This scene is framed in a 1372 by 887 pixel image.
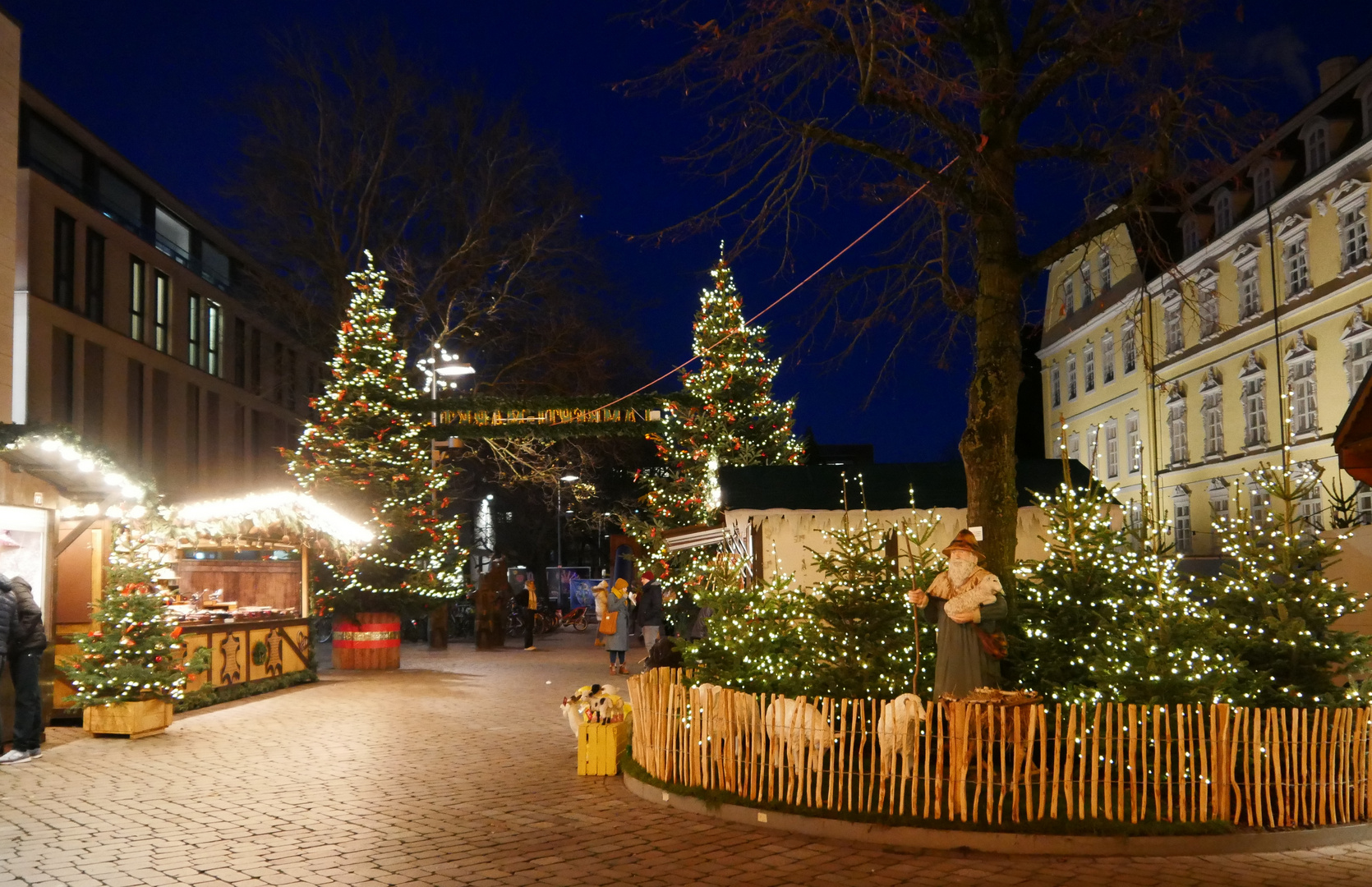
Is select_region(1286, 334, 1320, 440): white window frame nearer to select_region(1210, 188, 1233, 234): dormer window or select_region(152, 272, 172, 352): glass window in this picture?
select_region(1210, 188, 1233, 234): dormer window

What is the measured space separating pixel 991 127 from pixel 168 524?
11.1m

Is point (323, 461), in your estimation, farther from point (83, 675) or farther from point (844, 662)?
point (844, 662)

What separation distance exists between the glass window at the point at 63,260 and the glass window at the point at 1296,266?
1335 inches

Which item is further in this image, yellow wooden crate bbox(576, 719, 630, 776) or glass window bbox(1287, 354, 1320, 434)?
glass window bbox(1287, 354, 1320, 434)

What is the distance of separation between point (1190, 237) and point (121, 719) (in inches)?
1370

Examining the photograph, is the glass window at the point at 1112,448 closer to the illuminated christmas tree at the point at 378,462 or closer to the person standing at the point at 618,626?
the illuminated christmas tree at the point at 378,462

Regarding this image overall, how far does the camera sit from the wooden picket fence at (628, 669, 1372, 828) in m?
7.92

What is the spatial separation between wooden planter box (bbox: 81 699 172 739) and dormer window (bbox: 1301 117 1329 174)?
2855cm

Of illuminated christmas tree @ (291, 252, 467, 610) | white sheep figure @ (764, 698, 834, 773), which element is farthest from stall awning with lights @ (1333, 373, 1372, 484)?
illuminated christmas tree @ (291, 252, 467, 610)

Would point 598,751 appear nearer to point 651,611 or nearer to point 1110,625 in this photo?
point 1110,625

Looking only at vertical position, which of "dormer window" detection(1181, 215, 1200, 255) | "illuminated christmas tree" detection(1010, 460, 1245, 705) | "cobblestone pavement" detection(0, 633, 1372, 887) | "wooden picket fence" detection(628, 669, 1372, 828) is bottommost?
"cobblestone pavement" detection(0, 633, 1372, 887)

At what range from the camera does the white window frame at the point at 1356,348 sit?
2841 cm

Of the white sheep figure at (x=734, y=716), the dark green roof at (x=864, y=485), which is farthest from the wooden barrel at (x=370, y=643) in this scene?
the white sheep figure at (x=734, y=716)

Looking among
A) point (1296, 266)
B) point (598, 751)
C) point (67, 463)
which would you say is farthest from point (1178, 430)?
point (67, 463)
